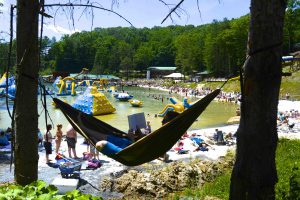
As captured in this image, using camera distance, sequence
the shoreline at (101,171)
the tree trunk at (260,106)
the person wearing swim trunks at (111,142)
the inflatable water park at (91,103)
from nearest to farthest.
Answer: the tree trunk at (260,106) → the person wearing swim trunks at (111,142) → the shoreline at (101,171) → the inflatable water park at (91,103)

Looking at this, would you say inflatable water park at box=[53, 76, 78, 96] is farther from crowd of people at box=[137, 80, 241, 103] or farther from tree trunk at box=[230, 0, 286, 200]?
tree trunk at box=[230, 0, 286, 200]

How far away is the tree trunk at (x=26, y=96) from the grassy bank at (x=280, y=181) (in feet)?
7.68

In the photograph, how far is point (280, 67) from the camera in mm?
3252

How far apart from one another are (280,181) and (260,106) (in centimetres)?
298

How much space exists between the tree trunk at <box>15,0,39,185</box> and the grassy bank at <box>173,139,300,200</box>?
7.68 ft

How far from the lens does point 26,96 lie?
108 inches

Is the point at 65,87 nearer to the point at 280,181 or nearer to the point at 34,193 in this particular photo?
the point at 280,181

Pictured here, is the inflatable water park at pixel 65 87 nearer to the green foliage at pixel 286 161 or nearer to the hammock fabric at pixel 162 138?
the green foliage at pixel 286 161

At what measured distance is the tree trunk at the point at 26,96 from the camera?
2.71 m

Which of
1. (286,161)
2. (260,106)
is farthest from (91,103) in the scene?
(260,106)

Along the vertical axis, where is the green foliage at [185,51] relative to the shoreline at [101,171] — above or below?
above

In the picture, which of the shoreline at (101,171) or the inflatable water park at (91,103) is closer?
the shoreline at (101,171)

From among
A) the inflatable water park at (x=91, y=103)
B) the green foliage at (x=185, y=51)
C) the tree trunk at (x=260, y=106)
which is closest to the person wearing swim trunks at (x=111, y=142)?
the tree trunk at (x=260, y=106)

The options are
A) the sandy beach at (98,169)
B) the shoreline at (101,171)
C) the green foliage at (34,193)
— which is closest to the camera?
the green foliage at (34,193)
